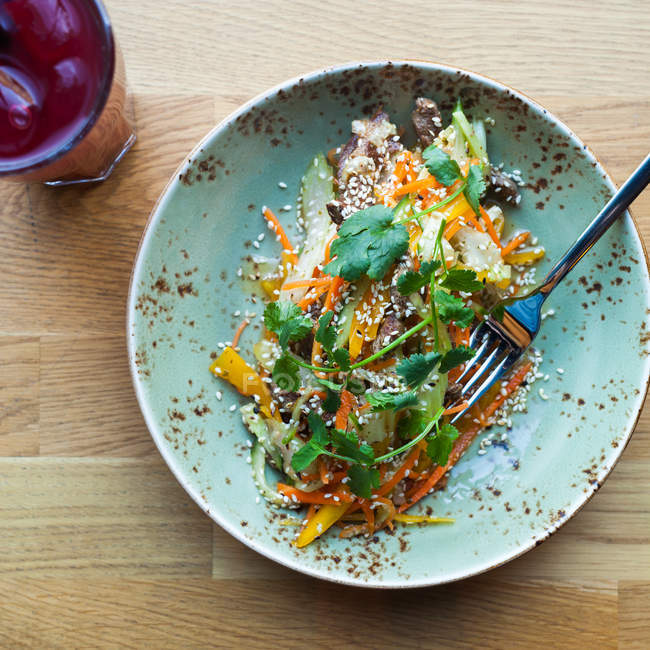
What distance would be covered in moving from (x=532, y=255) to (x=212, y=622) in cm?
142

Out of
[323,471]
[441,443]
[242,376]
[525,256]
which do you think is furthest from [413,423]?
[525,256]

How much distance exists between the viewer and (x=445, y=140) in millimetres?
1714

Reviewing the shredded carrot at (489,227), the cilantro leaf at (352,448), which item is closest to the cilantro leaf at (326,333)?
the cilantro leaf at (352,448)

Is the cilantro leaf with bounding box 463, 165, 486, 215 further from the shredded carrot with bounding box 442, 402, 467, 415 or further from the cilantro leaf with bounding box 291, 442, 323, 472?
the cilantro leaf with bounding box 291, 442, 323, 472

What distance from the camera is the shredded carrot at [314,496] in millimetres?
1703

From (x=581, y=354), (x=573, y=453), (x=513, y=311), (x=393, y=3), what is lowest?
(x=573, y=453)

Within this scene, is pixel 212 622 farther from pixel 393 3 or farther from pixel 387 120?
pixel 393 3

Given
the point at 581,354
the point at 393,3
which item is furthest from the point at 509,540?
the point at 393,3

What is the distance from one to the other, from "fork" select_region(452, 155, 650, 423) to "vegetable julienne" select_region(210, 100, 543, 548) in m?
0.05

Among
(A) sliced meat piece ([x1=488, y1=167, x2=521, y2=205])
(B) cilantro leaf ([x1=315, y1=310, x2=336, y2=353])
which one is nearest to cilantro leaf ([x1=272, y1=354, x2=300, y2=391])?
(B) cilantro leaf ([x1=315, y1=310, x2=336, y2=353])

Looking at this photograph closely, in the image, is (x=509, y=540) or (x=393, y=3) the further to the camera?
(x=393, y=3)

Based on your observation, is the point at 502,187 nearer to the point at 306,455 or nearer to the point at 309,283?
the point at 309,283

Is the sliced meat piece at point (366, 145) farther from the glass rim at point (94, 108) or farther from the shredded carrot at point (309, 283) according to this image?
the glass rim at point (94, 108)

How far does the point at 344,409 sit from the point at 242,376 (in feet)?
1.03
